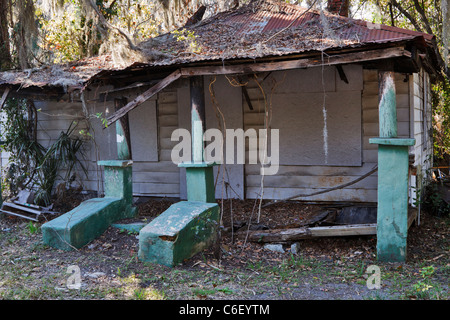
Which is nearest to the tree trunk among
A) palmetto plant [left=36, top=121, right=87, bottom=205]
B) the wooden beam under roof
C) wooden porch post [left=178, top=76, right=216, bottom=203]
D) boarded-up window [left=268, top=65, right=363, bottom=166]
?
palmetto plant [left=36, top=121, right=87, bottom=205]

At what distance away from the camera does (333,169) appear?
7766 mm

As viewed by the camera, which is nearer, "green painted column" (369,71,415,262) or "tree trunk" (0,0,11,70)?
"green painted column" (369,71,415,262)

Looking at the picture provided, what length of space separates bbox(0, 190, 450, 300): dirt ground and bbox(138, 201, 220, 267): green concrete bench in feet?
0.45

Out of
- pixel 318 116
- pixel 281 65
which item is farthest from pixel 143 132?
pixel 281 65

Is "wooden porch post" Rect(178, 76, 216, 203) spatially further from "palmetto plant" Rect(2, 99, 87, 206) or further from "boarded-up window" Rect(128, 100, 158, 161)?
"palmetto plant" Rect(2, 99, 87, 206)

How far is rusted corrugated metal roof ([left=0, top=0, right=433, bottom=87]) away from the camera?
5.72 m

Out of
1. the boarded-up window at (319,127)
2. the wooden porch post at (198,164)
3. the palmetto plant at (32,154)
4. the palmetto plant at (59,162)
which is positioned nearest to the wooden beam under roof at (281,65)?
the wooden porch post at (198,164)

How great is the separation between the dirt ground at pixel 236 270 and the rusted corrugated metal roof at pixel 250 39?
2777 mm

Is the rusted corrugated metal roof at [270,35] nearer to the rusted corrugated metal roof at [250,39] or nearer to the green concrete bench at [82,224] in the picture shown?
the rusted corrugated metal roof at [250,39]

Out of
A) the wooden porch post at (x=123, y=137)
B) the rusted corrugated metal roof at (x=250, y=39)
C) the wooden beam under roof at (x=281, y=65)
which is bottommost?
the wooden porch post at (x=123, y=137)

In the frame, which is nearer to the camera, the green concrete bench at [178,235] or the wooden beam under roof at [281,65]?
the wooden beam under roof at [281,65]

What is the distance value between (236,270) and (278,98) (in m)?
3.82

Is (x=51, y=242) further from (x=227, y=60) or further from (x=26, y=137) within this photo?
(x=26, y=137)

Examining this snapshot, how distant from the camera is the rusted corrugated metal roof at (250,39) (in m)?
5.72
